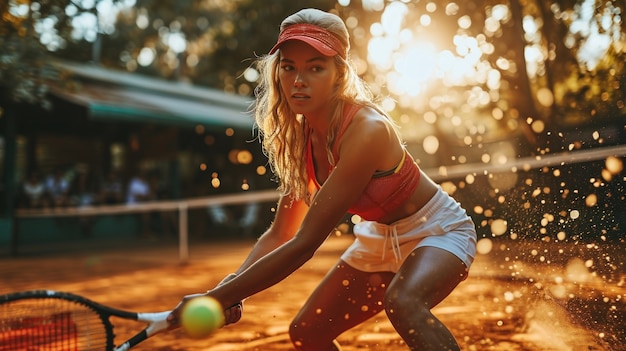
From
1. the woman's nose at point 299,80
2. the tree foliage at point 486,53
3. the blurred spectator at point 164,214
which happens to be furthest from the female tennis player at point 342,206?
the blurred spectator at point 164,214

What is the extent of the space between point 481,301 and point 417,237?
380 cm

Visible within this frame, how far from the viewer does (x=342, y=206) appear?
230 centimetres

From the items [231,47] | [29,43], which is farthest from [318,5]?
[231,47]

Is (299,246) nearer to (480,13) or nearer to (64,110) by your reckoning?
(480,13)

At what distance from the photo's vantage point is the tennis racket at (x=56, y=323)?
118 inches

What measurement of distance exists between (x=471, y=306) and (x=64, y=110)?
38.6 feet

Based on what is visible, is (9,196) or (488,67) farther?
(9,196)

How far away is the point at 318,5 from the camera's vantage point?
620 inches

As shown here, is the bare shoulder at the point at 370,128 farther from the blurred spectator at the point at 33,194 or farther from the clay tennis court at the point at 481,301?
the blurred spectator at the point at 33,194

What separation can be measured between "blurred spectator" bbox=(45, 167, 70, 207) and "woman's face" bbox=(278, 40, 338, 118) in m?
13.1

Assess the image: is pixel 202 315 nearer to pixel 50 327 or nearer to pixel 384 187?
pixel 384 187

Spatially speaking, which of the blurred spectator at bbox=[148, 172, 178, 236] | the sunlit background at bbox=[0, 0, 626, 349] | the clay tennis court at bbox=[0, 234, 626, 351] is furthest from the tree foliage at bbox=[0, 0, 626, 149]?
the blurred spectator at bbox=[148, 172, 178, 236]

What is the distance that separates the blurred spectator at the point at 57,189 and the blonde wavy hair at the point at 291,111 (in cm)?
1262

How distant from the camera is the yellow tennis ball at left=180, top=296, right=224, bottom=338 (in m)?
2.19
